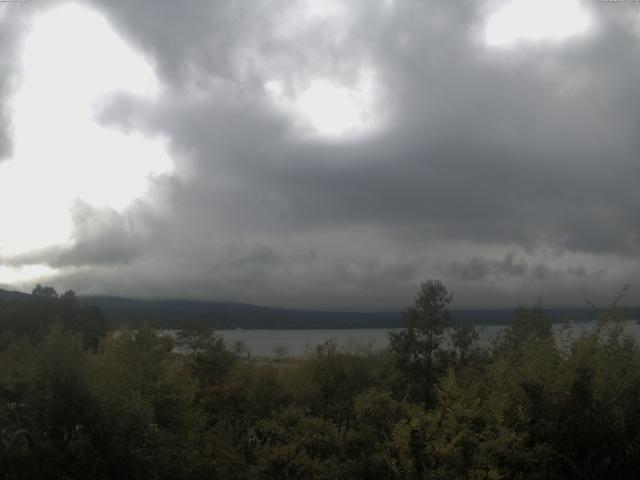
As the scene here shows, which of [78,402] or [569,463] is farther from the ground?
[78,402]

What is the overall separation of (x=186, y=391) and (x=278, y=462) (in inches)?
172

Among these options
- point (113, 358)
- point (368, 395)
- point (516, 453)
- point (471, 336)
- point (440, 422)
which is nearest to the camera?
point (516, 453)

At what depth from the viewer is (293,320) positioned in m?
157

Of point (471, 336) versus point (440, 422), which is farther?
point (471, 336)

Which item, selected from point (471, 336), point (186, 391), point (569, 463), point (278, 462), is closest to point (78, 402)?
point (278, 462)

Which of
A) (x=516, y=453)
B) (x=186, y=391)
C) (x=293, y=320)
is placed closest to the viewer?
(x=516, y=453)

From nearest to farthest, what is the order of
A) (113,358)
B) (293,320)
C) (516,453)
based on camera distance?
1. (516,453)
2. (113,358)
3. (293,320)

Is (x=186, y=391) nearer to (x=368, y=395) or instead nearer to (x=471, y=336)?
(x=368, y=395)

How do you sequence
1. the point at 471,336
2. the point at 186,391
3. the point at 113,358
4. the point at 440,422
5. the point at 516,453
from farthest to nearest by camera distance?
the point at 471,336
the point at 113,358
the point at 186,391
the point at 440,422
the point at 516,453

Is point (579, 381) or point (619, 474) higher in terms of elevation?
point (579, 381)

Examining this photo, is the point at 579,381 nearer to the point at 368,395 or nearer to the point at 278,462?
the point at 368,395

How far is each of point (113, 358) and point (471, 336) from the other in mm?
19085

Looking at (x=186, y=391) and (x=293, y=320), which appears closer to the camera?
(x=186, y=391)

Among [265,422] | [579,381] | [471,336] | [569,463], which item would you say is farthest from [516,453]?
[471,336]
